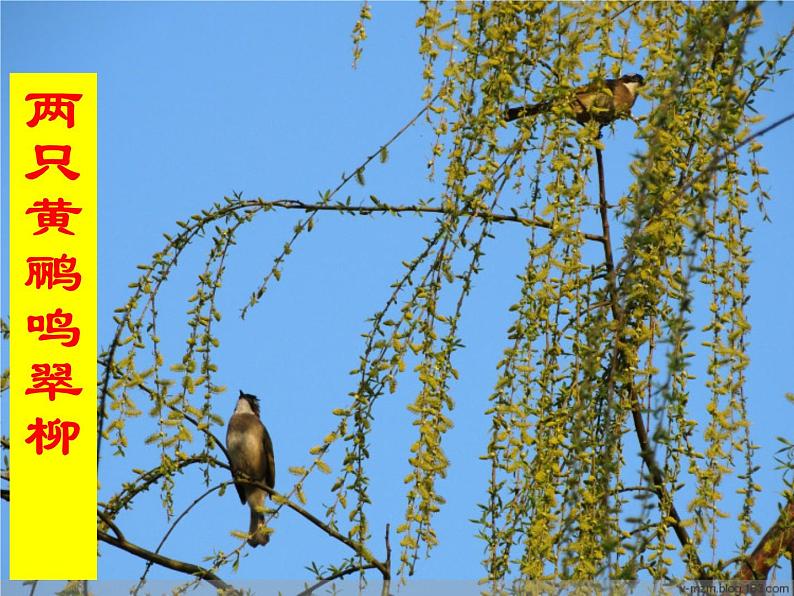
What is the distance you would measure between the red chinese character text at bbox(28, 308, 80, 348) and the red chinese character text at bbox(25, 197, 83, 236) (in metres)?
0.33

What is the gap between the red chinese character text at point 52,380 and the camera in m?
3.30

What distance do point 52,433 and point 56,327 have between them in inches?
13.0

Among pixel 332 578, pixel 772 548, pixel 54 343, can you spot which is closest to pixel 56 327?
pixel 54 343

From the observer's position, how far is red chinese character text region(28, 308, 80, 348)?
3428 mm

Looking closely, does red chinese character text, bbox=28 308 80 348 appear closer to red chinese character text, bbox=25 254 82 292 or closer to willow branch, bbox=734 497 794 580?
red chinese character text, bbox=25 254 82 292

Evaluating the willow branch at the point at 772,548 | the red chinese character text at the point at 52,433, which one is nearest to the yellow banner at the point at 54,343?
the red chinese character text at the point at 52,433

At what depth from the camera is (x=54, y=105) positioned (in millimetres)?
3832

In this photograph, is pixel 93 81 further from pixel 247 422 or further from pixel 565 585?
pixel 565 585

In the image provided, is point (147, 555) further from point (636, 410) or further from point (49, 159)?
point (49, 159)

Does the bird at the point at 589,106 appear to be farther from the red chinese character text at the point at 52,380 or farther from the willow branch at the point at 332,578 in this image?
the red chinese character text at the point at 52,380

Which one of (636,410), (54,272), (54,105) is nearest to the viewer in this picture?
(636,410)

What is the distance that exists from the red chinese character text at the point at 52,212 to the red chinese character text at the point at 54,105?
0.96 feet

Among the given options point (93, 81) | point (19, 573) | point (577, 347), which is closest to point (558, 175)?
point (577, 347)

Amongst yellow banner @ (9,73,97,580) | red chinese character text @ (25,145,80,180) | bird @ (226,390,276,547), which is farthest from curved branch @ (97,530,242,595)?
bird @ (226,390,276,547)
